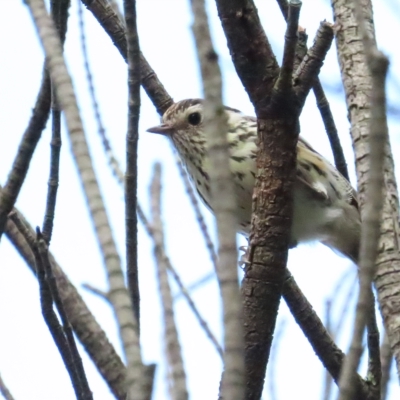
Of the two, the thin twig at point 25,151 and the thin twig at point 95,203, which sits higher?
the thin twig at point 25,151

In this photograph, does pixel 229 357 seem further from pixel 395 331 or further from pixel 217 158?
pixel 395 331

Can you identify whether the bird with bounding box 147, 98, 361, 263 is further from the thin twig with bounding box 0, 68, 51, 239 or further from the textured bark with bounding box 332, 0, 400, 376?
the thin twig with bounding box 0, 68, 51, 239

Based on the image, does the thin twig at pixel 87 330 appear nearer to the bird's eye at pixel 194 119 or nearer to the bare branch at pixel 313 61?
the bird's eye at pixel 194 119

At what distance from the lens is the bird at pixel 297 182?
5000 millimetres

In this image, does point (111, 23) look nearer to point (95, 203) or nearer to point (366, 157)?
point (366, 157)

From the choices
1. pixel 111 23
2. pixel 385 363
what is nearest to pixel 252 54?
pixel 111 23

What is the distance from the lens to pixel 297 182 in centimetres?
498

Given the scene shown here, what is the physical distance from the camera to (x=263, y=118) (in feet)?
10.1

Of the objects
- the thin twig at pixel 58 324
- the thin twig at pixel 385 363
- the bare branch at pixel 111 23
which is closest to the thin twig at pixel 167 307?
the thin twig at pixel 58 324

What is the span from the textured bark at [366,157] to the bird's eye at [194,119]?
1.32 metres

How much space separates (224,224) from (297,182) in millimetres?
3184

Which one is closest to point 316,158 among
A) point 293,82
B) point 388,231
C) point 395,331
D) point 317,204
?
point 317,204

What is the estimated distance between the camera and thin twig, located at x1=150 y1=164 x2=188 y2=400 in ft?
7.93

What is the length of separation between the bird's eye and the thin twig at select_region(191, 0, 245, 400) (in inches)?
131
